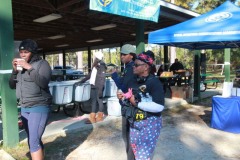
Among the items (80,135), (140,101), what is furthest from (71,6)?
(140,101)

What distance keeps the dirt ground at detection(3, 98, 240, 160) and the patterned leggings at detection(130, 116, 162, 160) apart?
1549 mm

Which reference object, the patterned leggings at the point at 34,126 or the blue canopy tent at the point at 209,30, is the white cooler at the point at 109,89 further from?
the patterned leggings at the point at 34,126

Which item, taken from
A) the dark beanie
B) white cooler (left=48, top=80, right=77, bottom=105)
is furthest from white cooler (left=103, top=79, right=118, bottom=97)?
the dark beanie

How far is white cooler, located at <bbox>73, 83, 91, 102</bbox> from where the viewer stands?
21.7 ft

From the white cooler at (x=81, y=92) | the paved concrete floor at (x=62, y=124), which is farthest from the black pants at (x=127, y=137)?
the white cooler at (x=81, y=92)

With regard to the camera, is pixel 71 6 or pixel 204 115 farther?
pixel 71 6

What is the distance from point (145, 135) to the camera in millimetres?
2695

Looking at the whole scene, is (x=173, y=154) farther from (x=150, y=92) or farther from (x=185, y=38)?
(x=185, y=38)

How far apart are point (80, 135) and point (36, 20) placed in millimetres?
5923

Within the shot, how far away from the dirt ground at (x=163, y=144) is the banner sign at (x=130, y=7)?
268 centimetres

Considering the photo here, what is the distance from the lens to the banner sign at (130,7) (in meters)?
5.99

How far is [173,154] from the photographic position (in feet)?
14.2

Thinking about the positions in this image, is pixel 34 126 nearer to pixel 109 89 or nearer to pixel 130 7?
pixel 130 7

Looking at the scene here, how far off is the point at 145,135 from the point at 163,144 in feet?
7.47
